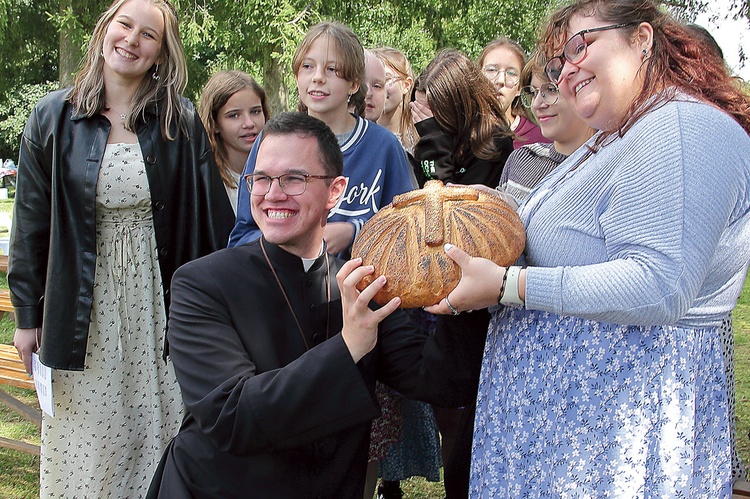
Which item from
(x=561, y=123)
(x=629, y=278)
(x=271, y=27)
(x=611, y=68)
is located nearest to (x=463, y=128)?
(x=561, y=123)

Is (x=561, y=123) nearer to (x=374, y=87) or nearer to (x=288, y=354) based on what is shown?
(x=288, y=354)

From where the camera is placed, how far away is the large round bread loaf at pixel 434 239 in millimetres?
1787

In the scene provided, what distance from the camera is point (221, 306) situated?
7.25ft

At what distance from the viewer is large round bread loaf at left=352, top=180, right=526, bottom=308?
1.79 meters

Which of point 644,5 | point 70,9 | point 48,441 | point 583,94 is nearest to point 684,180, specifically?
point 583,94

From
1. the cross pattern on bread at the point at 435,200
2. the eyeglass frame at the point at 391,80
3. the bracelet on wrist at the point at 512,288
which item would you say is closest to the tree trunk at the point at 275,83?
the eyeglass frame at the point at 391,80

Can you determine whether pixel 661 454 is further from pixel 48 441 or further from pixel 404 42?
pixel 404 42

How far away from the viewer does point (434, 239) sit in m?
1.79

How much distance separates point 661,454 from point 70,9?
39.5 ft

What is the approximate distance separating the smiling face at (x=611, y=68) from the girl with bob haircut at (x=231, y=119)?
2672mm

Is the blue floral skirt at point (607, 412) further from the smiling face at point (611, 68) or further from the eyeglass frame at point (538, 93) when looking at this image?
the eyeglass frame at point (538, 93)

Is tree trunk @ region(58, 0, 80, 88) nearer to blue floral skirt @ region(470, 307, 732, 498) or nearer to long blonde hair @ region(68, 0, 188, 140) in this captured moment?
long blonde hair @ region(68, 0, 188, 140)

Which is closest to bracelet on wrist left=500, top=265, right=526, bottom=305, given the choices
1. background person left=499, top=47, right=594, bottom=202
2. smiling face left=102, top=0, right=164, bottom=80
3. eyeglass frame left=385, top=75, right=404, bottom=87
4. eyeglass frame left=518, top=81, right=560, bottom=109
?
background person left=499, top=47, right=594, bottom=202

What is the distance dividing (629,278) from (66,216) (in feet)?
8.20
